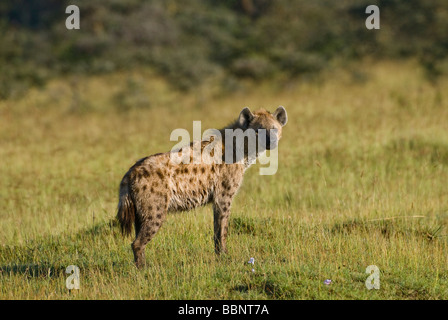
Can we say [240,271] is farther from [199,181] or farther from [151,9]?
[151,9]

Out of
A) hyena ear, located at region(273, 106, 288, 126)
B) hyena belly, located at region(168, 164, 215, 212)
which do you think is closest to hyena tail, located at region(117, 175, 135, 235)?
hyena belly, located at region(168, 164, 215, 212)

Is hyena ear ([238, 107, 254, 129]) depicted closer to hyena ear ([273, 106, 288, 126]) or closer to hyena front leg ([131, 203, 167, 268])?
hyena ear ([273, 106, 288, 126])

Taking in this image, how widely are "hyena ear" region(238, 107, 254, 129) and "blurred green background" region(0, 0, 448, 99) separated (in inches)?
553

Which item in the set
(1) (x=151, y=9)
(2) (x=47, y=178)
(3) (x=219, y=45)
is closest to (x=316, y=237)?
(2) (x=47, y=178)

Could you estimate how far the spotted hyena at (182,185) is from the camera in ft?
19.3

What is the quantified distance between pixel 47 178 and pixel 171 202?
5.72 metres

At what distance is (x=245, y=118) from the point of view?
6.86 m

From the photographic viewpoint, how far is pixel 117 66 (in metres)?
23.9

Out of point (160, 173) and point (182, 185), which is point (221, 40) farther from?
point (160, 173)

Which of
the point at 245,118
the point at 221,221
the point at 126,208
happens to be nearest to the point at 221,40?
the point at 245,118

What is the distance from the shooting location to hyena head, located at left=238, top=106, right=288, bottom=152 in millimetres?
6727

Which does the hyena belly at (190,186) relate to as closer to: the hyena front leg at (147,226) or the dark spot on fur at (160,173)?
the dark spot on fur at (160,173)

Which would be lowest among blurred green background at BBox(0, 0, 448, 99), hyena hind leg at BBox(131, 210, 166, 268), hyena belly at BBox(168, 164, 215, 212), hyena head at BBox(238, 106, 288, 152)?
hyena hind leg at BBox(131, 210, 166, 268)

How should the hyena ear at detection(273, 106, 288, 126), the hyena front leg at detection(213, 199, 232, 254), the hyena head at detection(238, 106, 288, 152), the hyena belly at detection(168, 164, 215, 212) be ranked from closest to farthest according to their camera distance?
the hyena belly at detection(168, 164, 215, 212), the hyena front leg at detection(213, 199, 232, 254), the hyena head at detection(238, 106, 288, 152), the hyena ear at detection(273, 106, 288, 126)
